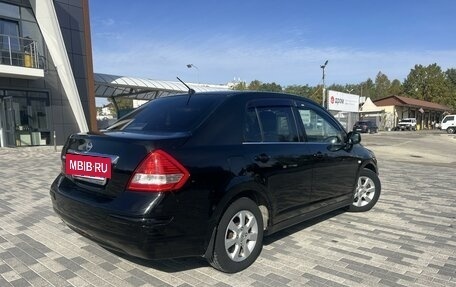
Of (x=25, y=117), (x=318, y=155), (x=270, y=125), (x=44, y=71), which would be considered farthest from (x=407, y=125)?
(x=270, y=125)

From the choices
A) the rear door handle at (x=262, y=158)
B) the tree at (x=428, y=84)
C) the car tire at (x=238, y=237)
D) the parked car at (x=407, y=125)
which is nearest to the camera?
the car tire at (x=238, y=237)

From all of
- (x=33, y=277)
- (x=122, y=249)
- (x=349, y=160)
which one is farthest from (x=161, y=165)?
(x=349, y=160)

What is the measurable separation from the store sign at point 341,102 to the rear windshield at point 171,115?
1300 inches

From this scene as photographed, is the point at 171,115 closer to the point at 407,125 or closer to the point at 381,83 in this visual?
the point at 407,125

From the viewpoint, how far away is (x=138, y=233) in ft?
9.56

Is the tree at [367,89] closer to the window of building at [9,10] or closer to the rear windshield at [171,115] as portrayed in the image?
the window of building at [9,10]

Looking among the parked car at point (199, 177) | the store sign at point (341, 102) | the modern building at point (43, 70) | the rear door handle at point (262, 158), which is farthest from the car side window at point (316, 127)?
the store sign at point (341, 102)

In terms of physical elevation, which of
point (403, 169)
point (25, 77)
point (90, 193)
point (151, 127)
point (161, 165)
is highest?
point (25, 77)

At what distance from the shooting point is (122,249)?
307 centimetres

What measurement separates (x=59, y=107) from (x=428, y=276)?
20173mm

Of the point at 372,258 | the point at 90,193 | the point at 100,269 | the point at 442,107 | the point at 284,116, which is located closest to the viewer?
the point at 90,193

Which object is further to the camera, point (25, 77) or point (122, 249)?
point (25, 77)

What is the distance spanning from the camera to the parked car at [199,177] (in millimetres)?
3000

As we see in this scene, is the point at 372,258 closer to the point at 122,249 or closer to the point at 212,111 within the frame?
the point at 212,111
